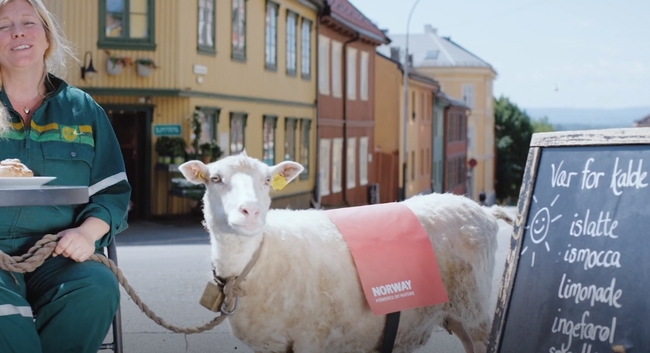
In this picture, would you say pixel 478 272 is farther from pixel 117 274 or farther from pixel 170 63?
pixel 170 63

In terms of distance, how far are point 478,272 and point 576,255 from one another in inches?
75.5

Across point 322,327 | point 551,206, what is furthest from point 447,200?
point 551,206

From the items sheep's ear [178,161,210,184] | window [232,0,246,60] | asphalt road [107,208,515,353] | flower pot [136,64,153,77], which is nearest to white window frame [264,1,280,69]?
window [232,0,246,60]

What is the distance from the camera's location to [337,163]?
116ft

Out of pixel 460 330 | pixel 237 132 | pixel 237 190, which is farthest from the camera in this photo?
pixel 237 132

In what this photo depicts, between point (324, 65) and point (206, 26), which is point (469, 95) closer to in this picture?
point (324, 65)

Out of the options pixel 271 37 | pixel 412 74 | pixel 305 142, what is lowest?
pixel 305 142

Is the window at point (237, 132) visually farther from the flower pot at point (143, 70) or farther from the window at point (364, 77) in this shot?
the window at point (364, 77)

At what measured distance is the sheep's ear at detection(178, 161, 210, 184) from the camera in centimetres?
515

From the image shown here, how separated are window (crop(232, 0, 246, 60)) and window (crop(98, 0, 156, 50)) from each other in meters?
3.54

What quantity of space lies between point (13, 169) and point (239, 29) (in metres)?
22.4

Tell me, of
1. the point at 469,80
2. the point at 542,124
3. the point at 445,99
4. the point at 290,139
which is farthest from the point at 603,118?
the point at 542,124

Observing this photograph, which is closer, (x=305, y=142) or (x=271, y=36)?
(x=271, y=36)

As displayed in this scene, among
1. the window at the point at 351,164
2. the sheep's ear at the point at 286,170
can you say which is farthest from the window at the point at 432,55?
the sheep's ear at the point at 286,170
